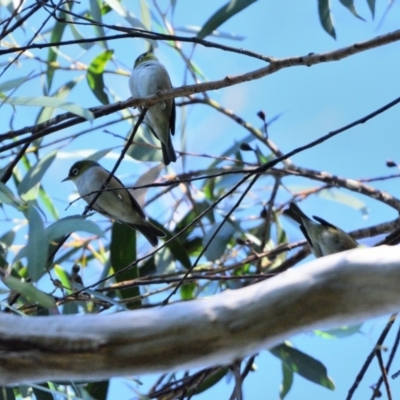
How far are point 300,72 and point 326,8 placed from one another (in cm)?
285

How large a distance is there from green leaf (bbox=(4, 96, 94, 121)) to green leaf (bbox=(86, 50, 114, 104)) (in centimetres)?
98

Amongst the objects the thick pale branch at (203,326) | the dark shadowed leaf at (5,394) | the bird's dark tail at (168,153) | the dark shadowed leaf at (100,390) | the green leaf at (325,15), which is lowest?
the dark shadowed leaf at (100,390)

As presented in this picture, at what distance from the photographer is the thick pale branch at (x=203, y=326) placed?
2.82ft

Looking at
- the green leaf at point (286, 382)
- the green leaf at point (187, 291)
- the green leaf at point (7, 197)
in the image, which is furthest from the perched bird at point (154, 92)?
the green leaf at point (7, 197)

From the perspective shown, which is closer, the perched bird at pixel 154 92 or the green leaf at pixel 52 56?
the green leaf at pixel 52 56

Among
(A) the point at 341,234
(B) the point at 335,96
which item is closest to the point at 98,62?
(A) the point at 341,234

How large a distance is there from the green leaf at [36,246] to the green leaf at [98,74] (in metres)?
0.92

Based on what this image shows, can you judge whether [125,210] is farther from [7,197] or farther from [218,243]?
[7,197]

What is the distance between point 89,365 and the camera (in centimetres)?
87

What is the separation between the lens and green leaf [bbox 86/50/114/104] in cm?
234

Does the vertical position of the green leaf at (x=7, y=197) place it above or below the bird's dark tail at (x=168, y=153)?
below

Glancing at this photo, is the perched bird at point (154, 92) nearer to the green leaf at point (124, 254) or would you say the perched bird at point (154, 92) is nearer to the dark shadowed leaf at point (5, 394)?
the green leaf at point (124, 254)

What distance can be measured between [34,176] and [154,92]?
54 cm

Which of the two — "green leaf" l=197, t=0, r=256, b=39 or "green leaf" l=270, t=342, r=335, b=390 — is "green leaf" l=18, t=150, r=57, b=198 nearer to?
"green leaf" l=197, t=0, r=256, b=39
